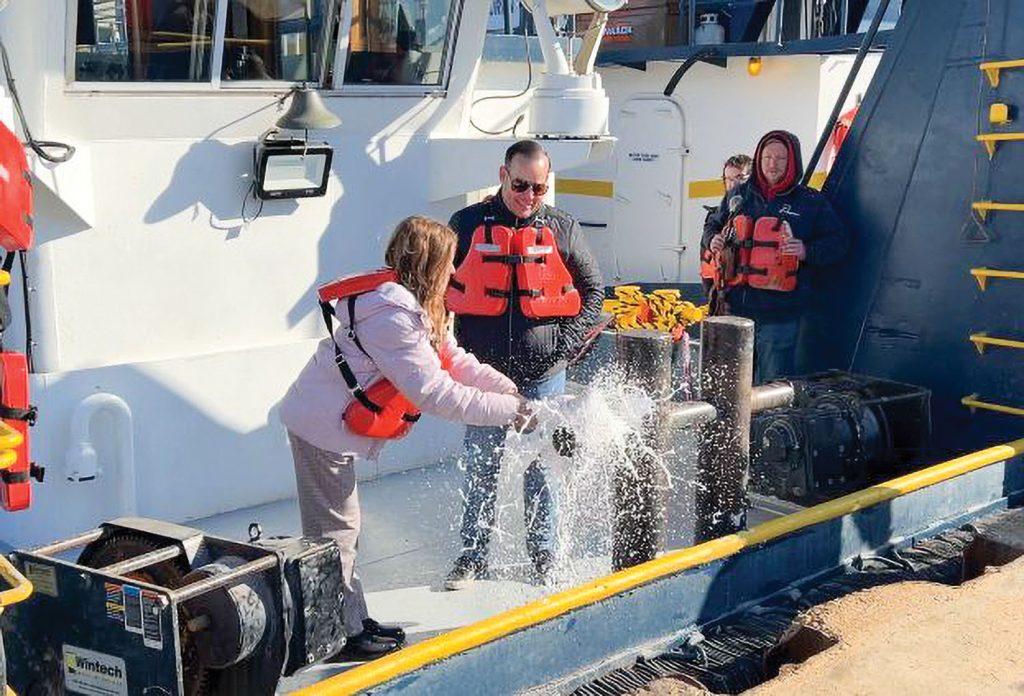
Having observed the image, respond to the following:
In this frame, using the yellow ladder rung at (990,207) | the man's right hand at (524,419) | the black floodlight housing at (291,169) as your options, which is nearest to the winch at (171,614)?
the man's right hand at (524,419)

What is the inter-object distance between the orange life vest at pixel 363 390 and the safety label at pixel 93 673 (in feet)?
2.93

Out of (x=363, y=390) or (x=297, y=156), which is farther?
(x=297, y=156)

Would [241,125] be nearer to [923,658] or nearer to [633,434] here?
[633,434]

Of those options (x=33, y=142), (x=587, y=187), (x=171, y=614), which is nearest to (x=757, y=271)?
(x=33, y=142)

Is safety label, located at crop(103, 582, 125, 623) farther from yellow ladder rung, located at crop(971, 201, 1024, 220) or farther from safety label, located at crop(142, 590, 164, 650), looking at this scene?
yellow ladder rung, located at crop(971, 201, 1024, 220)

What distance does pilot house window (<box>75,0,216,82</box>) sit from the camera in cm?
425

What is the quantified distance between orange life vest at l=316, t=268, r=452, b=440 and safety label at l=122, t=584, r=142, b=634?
2.75 feet

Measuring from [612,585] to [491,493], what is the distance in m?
0.96

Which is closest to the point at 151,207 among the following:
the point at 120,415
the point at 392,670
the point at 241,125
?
the point at 241,125

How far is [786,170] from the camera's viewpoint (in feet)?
17.0

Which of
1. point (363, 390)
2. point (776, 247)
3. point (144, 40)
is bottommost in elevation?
point (363, 390)

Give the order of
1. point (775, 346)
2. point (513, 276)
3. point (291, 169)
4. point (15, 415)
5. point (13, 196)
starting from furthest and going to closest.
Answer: point (775, 346) → point (291, 169) → point (513, 276) → point (15, 415) → point (13, 196)

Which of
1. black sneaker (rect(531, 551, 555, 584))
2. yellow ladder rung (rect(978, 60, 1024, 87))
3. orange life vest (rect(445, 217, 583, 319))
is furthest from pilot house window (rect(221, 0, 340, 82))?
yellow ladder rung (rect(978, 60, 1024, 87))

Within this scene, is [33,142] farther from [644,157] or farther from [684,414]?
[644,157]
